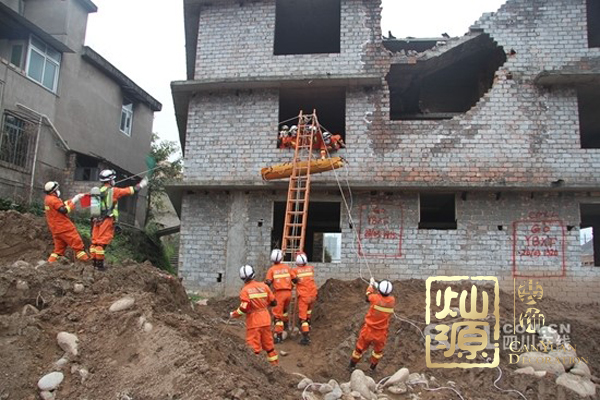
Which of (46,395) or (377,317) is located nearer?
(46,395)

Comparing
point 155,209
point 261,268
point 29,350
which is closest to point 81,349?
point 29,350

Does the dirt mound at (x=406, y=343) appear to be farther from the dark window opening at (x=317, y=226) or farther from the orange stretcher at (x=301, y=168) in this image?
the orange stretcher at (x=301, y=168)

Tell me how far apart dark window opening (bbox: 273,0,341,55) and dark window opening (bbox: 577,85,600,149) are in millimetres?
7223

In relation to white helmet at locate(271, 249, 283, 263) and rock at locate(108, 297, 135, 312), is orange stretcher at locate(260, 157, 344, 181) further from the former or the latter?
rock at locate(108, 297, 135, 312)

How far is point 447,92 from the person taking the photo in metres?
16.1

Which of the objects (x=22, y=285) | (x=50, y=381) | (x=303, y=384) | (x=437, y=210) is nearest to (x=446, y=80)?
(x=437, y=210)

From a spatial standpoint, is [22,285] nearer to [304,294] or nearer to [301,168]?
[304,294]

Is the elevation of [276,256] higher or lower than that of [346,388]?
higher

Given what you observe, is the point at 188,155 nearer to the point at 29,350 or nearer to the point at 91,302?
the point at 91,302

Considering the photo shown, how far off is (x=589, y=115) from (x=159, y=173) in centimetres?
1680

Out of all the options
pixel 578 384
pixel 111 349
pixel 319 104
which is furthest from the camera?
pixel 319 104

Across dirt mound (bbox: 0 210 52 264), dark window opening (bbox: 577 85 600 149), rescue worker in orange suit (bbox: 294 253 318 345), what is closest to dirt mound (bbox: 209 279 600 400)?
rescue worker in orange suit (bbox: 294 253 318 345)

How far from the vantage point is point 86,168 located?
17688 millimetres

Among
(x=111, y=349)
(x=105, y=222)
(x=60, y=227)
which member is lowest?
(x=111, y=349)
